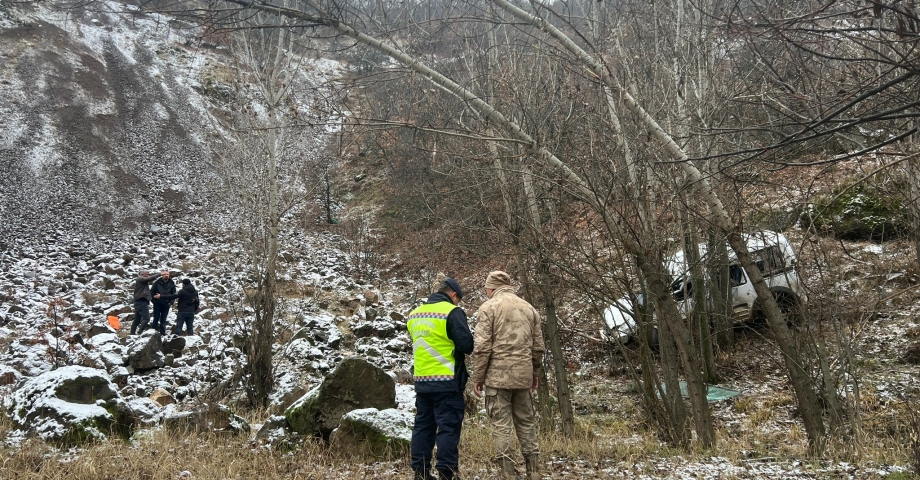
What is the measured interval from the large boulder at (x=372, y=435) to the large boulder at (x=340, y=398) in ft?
1.36

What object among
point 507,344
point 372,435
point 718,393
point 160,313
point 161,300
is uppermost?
point 161,300

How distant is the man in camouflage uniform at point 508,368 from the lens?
453 cm

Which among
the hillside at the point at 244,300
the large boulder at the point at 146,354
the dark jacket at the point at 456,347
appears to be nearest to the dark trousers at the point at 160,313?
the hillside at the point at 244,300

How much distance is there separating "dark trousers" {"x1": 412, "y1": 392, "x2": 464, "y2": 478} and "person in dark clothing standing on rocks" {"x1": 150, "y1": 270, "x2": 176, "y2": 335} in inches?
424

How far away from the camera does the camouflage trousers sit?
456 centimetres

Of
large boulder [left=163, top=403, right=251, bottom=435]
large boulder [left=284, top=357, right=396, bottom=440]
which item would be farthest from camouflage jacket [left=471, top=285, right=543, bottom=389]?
large boulder [left=163, top=403, right=251, bottom=435]

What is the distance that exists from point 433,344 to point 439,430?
63 centimetres

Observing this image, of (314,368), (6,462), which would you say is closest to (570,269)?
(6,462)

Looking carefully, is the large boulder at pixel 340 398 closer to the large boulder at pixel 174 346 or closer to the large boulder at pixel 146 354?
the large boulder at pixel 146 354

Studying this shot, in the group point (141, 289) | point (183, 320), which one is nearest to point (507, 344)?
point (183, 320)

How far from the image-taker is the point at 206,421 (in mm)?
6254

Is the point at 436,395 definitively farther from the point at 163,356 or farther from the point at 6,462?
the point at 163,356

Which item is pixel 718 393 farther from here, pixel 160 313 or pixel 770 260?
pixel 160 313

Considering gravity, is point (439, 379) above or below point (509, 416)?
above
